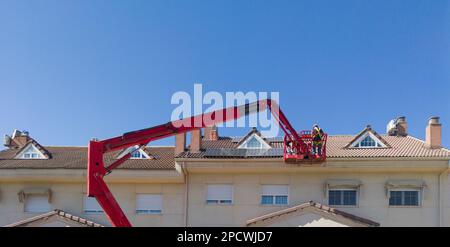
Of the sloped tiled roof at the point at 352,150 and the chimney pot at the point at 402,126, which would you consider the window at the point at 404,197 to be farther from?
the chimney pot at the point at 402,126

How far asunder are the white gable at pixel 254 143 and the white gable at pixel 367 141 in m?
4.40

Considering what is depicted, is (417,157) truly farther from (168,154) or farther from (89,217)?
(89,217)

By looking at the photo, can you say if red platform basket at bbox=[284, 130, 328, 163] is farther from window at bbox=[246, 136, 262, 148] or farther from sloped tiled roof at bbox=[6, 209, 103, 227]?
sloped tiled roof at bbox=[6, 209, 103, 227]

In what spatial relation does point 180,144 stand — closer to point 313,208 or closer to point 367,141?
point 313,208

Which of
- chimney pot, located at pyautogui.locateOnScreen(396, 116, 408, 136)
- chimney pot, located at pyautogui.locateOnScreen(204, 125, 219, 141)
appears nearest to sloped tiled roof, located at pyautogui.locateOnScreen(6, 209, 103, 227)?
chimney pot, located at pyautogui.locateOnScreen(204, 125, 219, 141)

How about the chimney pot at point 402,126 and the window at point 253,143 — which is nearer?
the window at point 253,143

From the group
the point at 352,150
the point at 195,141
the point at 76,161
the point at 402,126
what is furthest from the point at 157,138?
the point at 402,126

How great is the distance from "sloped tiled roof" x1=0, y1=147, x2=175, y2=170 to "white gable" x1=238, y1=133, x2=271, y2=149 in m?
3.79

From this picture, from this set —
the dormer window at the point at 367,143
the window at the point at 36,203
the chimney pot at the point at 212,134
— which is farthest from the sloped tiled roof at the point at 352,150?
the window at the point at 36,203

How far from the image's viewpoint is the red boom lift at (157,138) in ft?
46.9

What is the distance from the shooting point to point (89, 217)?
20.5 m

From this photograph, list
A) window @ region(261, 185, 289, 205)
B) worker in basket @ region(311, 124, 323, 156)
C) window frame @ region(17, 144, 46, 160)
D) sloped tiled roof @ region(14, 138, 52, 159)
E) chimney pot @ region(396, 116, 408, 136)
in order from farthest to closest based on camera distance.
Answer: chimney pot @ region(396, 116, 408, 136)
sloped tiled roof @ region(14, 138, 52, 159)
window frame @ region(17, 144, 46, 160)
window @ region(261, 185, 289, 205)
worker in basket @ region(311, 124, 323, 156)

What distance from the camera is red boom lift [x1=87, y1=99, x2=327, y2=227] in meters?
14.3

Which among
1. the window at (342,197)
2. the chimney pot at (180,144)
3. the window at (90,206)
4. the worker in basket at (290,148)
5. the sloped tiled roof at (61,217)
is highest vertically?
the chimney pot at (180,144)
